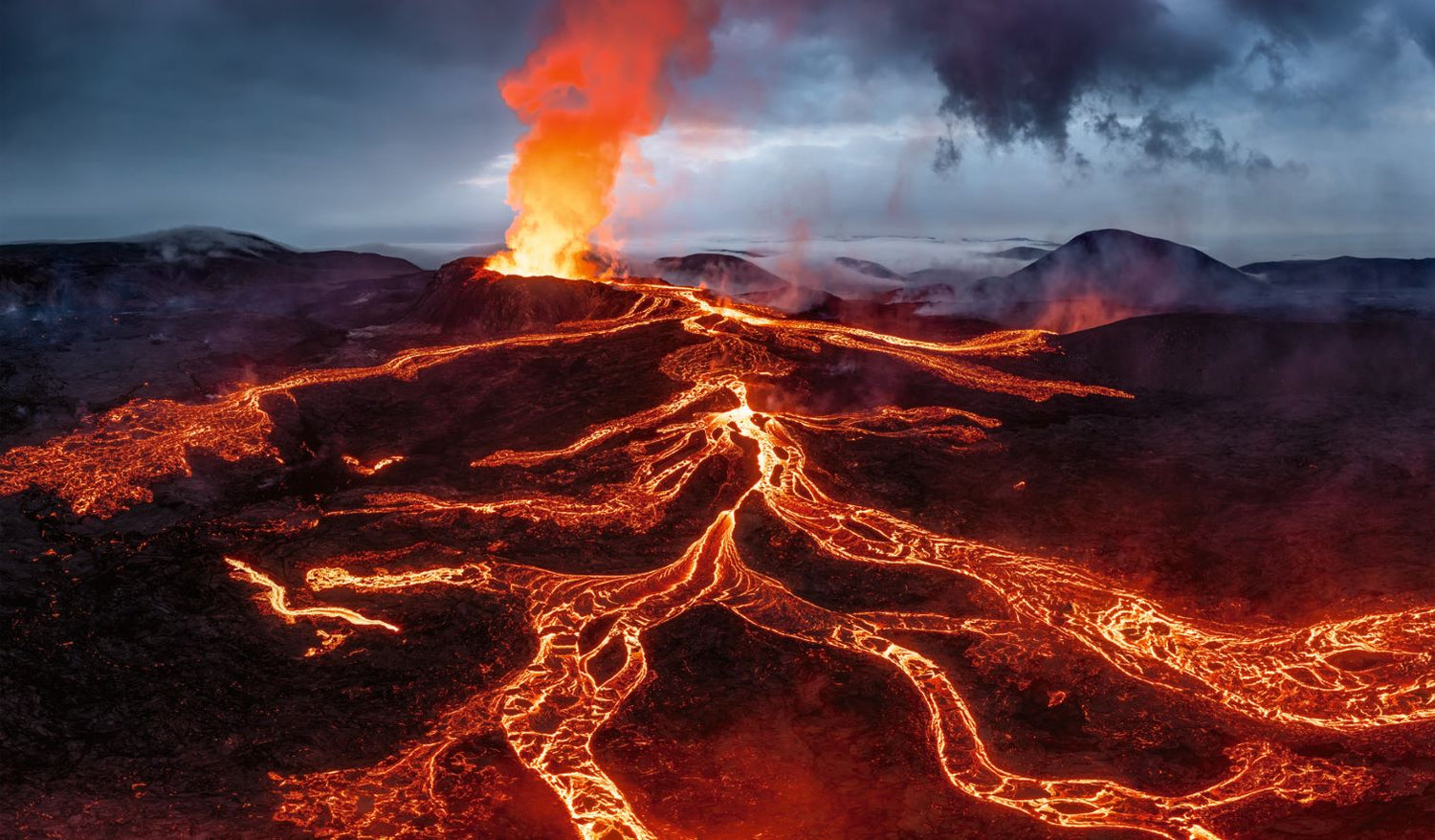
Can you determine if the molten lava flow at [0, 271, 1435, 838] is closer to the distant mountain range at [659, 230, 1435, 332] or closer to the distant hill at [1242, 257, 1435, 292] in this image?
the distant mountain range at [659, 230, 1435, 332]

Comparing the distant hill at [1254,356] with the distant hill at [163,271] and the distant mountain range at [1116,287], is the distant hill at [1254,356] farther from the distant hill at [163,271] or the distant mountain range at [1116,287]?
the distant hill at [163,271]

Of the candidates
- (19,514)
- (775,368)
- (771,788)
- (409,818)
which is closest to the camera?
(409,818)

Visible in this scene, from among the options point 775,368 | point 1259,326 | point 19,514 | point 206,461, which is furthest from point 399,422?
point 1259,326

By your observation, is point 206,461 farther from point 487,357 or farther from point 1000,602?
point 1000,602

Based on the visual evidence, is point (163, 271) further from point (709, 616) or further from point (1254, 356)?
point (1254, 356)

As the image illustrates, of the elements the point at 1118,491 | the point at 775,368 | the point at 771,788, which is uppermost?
the point at 775,368

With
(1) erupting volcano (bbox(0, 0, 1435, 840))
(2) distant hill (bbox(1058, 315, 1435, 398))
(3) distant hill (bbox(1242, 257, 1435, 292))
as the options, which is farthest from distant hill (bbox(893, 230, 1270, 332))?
(1) erupting volcano (bbox(0, 0, 1435, 840))

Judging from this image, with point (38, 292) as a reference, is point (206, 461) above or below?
below

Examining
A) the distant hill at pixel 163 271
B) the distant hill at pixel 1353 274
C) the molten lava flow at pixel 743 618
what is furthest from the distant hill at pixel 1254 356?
the distant hill at pixel 1353 274
